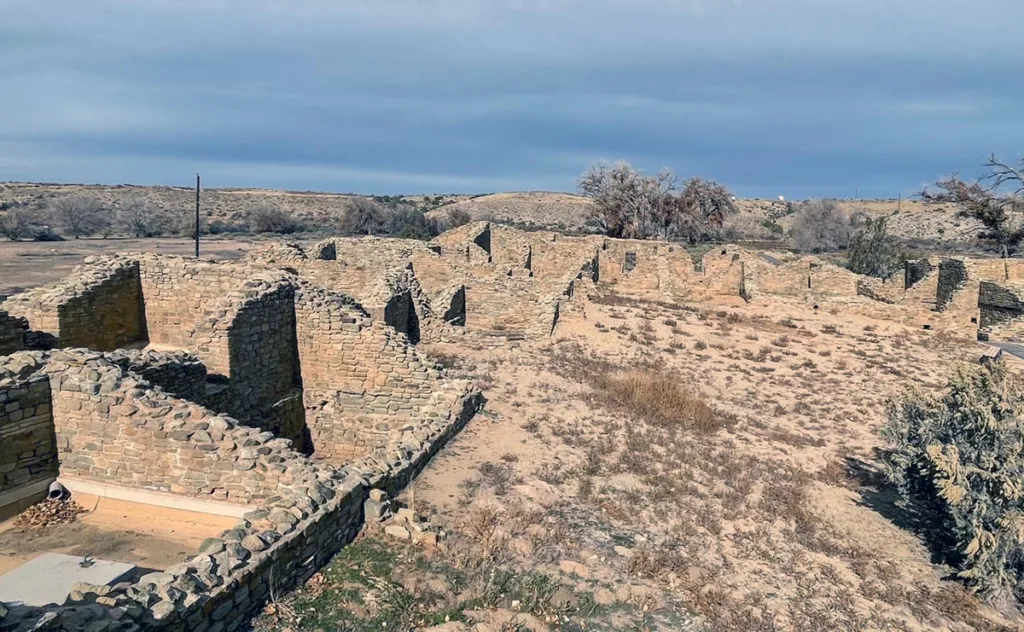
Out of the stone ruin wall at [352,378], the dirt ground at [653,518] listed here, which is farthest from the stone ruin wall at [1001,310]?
the stone ruin wall at [352,378]

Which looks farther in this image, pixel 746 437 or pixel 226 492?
pixel 746 437

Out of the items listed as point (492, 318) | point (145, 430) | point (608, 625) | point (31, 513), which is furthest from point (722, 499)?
point (492, 318)

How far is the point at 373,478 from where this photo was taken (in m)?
6.44

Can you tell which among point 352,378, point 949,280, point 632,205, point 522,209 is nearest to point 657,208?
point 632,205

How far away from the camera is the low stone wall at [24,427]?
6.45 m

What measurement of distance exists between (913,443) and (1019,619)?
2.17 metres

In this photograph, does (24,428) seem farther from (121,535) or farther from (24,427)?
(121,535)

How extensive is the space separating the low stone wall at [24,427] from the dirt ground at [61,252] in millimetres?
18877

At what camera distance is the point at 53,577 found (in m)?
5.21

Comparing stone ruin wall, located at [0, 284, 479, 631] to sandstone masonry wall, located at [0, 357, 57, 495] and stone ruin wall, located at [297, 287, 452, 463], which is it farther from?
stone ruin wall, located at [297, 287, 452, 463]

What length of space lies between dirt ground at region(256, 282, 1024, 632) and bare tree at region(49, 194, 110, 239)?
50530mm

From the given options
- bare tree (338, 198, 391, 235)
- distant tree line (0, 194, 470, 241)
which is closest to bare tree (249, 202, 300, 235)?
distant tree line (0, 194, 470, 241)

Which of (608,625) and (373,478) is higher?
(373,478)

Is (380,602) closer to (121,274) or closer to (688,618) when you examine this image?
(688,618)
